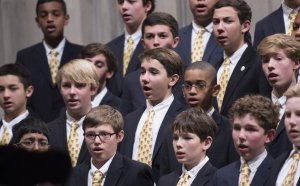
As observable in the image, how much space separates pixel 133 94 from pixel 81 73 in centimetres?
42

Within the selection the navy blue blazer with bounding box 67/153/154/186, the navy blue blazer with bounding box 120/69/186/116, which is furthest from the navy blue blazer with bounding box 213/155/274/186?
the navy blue blazer with bounding box 120/69/186/116

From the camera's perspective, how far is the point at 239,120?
556 cm

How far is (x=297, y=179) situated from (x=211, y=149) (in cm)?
95

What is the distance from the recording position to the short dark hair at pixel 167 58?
6664 mm

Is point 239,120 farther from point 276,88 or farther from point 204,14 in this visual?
point 204,14

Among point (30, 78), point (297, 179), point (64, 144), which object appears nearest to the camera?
point (297, 179)

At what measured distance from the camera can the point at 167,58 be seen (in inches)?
262

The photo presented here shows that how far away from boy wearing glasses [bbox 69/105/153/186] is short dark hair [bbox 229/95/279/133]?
2.58 ft

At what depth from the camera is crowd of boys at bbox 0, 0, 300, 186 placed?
220 inches

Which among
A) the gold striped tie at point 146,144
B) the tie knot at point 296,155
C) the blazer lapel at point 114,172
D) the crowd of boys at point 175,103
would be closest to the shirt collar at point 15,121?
the crowd of boys at point 175,103

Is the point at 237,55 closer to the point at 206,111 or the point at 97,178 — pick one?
the point at 206,111

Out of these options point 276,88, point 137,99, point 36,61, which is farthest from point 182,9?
point 276,88

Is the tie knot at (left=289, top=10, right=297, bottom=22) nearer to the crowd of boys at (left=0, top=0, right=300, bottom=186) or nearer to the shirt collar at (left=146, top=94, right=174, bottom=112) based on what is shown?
the crowd of boys at (left=0, top=0, right=300, bottom=186)

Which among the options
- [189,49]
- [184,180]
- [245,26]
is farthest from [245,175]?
[189,49]
